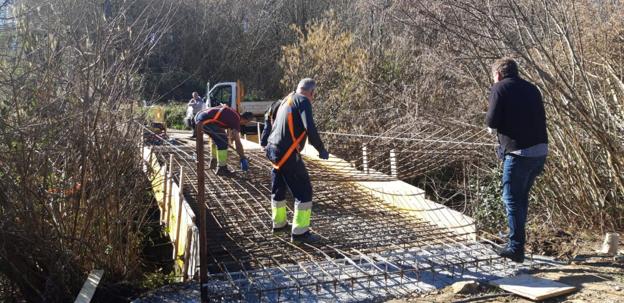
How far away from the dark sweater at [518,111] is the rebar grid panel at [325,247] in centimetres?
97

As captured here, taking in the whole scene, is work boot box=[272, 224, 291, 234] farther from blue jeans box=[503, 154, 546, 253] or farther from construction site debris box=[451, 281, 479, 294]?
blue jeans box=[503, 154, 546, 253]

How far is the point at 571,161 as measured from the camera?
5234mm

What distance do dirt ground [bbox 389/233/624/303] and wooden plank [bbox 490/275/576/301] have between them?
0.03 m

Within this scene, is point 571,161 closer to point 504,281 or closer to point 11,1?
point 504,281

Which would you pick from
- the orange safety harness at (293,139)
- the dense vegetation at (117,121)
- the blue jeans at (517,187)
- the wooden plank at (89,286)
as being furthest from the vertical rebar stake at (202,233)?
the blue jeans at (517,187)

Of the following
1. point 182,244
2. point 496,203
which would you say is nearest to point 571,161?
point 496,203

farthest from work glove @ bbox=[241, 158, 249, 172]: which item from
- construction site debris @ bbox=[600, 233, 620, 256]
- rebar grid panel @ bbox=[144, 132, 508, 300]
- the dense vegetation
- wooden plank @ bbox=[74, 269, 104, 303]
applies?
construction site debris @ bbox=[600, 233, 620, 256]

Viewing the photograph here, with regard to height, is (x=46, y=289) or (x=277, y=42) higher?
(x=277, y=42)

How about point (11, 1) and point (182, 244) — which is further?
point (182, 244)

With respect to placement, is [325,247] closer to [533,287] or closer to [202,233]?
[202,233]

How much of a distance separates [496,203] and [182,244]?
357 centimetres

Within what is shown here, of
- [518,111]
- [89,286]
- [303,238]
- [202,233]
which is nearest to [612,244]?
[518,111]

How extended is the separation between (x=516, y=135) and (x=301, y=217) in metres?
1.86

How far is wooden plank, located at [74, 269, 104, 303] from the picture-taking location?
360 cm
